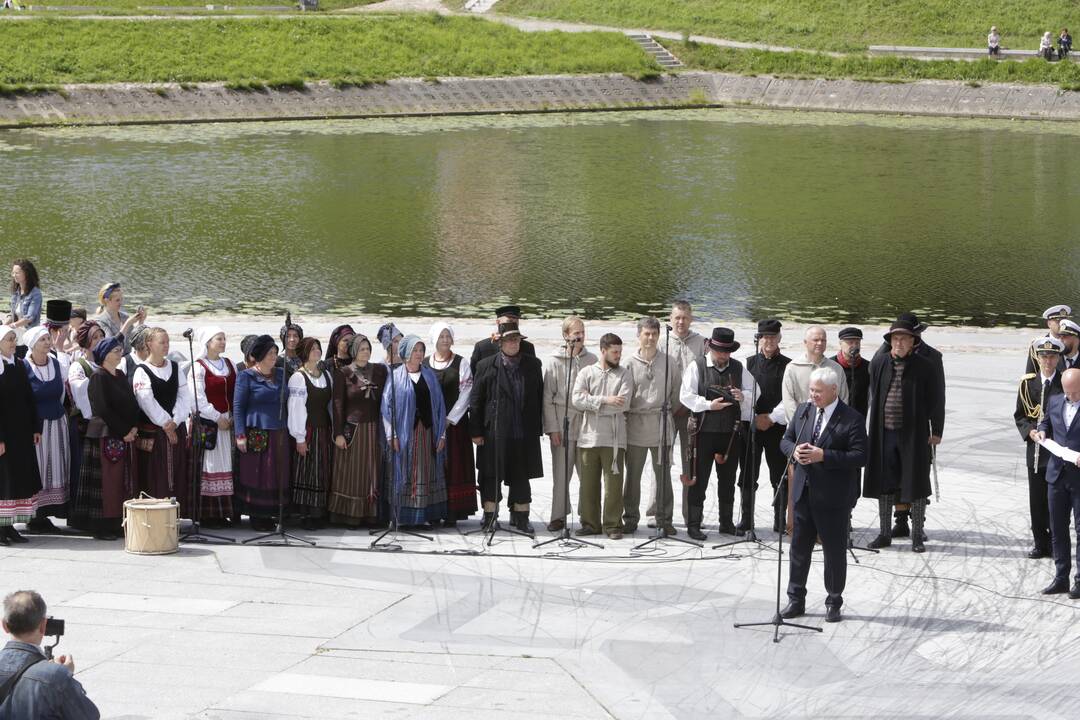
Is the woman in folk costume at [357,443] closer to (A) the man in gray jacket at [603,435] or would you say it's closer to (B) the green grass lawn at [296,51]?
(A) the man in gray jacket at [603,435]

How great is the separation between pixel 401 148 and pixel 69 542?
104ft

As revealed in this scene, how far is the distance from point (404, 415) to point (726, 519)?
262 cm

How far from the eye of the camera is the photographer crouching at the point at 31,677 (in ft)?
19.6

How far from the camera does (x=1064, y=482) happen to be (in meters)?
10.5

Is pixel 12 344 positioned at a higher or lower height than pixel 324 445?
higher

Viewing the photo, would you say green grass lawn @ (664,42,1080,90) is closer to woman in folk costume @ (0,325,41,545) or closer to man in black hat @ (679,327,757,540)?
man in black hat @ (679,327,757,540)

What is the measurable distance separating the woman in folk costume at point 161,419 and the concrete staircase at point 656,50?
46217mm

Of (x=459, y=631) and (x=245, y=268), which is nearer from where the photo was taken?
(x=459, y=631)

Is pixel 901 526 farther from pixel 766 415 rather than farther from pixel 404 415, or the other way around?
pixel 404 415

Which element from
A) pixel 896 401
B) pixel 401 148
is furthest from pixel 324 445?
pixel 401 148

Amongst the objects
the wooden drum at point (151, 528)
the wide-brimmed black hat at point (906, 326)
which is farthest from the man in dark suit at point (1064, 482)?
the wooden drum at point (151, 528)

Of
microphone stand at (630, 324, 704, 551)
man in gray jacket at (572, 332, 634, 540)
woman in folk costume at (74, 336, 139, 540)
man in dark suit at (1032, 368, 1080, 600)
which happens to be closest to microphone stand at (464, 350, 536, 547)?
man in gray jacket at (572, 332, 634, 540)

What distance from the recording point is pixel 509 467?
1198cm

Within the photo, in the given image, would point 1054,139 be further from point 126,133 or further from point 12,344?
point 12,344
